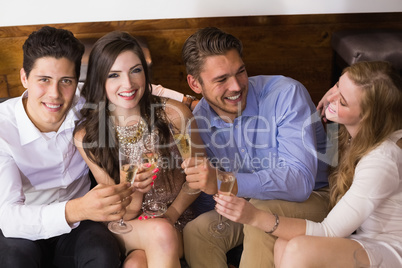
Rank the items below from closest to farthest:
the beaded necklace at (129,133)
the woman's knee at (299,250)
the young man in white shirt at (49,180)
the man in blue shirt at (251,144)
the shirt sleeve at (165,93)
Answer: the woman's knee at (299,250) < the young man in white shirt at (49,180) < the man in blue shirt at (251,144) < the beaded necklace at (129,133) < the shirt sleeve at (165,93)

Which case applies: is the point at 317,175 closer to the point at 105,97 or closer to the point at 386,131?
the point at 386,131

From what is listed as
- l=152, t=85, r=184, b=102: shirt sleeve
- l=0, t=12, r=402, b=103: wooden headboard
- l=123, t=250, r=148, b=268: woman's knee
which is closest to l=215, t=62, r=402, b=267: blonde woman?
l=123, t=250, r=148, b=268: woman's knee

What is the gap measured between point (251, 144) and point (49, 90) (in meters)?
0.91

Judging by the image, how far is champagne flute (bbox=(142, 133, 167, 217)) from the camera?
1.85 m

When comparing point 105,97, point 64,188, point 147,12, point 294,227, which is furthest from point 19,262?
point 147,12

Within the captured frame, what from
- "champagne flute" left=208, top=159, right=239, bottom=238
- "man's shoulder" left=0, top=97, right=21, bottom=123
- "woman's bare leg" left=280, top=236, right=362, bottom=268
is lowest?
"woman's bare leg" left=280, top=236, right=362, bottom=268

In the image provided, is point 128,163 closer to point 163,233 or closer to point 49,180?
point 163,233

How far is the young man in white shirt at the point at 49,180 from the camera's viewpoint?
1.79m

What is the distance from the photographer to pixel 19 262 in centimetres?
177

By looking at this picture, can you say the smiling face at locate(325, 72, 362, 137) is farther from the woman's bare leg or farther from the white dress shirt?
the white dress shirt

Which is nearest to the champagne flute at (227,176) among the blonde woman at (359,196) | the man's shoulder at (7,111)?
the blonde woman at (359,196)

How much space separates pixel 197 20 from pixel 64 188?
173 centimetres

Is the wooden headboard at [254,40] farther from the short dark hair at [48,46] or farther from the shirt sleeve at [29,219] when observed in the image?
the shirt sleeve at [29,219]

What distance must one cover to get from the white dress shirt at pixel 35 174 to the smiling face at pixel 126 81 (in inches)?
7.9
